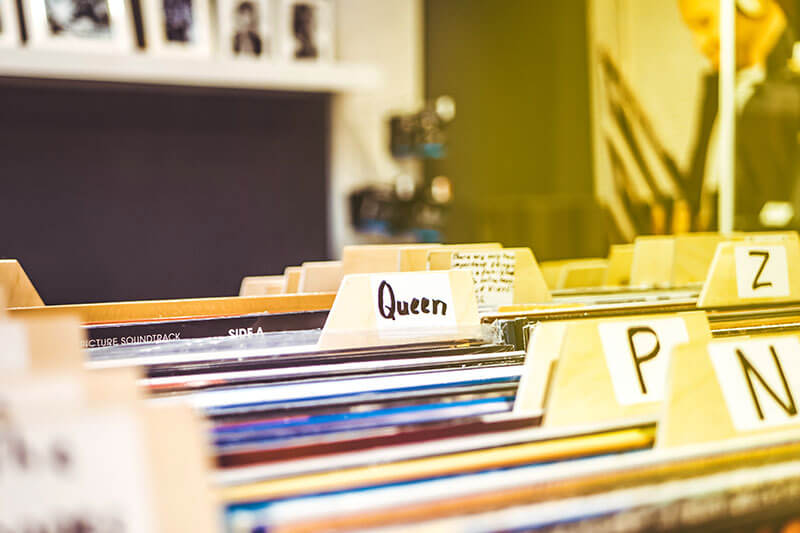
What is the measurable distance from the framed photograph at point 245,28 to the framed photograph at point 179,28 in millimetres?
144

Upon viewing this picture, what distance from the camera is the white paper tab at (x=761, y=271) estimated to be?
1.00 metres

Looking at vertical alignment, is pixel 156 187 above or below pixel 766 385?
below

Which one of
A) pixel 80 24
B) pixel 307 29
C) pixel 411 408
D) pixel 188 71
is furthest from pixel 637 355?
pixel 307 29

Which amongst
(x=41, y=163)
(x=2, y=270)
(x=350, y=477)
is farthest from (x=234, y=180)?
(x=350, y=477)

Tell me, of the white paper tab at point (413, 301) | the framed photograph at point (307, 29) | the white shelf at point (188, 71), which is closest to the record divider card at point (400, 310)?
the white paper tab at point (413, 301)

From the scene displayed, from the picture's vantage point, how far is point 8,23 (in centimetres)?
389

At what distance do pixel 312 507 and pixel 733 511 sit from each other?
26cm

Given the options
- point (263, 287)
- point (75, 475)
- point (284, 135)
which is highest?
point (75, 475)

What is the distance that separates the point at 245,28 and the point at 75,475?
4.64 meters

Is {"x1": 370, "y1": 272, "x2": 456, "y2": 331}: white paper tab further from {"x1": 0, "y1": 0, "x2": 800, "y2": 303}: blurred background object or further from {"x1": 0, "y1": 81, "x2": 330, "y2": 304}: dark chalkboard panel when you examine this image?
{"x1": 0, "y1": 81, "x2": 330, "y2": 304}: dark chalkboard panel

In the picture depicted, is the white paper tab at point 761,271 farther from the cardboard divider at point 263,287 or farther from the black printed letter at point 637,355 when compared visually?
the cardboard divider at point 263,287

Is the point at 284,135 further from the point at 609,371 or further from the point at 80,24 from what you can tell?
the point at 609,371

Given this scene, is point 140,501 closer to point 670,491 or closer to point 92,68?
point 670,491

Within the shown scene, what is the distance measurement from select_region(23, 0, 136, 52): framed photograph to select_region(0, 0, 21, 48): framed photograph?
0.27 feet
